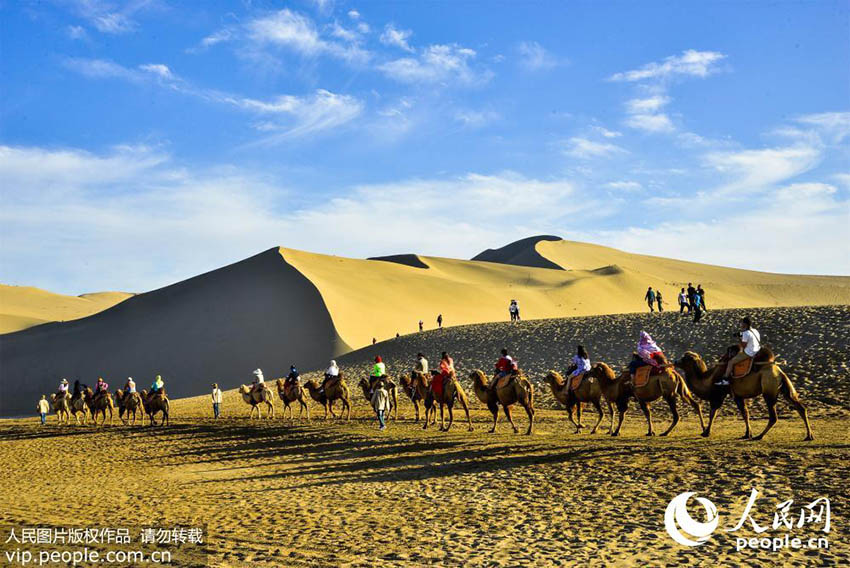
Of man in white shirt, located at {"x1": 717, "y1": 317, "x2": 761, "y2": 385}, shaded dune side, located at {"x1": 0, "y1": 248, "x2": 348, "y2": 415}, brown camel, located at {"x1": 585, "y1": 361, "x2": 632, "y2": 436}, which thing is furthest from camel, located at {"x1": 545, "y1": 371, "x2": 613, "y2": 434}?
shaded dune side, located at {"x1": 0, "y1": 248, "x2": 348, "y2": 415}

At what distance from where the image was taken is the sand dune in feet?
211

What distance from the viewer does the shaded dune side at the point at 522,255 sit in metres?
125

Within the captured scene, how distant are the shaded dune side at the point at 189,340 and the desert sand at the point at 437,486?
128 ft

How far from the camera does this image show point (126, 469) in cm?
1614

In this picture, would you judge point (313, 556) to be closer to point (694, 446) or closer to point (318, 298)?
point (694, 446)

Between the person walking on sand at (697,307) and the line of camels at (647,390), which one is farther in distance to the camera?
the person walking on sand at (697,307)

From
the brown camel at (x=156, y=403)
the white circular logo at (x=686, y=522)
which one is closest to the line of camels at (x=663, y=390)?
the white circular logo at (x=686, y=522)

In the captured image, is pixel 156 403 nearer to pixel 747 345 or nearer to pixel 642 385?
pixel 642 385

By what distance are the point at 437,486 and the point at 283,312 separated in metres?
59.2

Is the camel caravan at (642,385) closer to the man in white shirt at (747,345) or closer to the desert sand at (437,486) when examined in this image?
the man in white shirt at (747,345)

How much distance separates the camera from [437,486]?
12.1m

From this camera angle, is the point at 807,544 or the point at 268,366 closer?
the point at 807,544

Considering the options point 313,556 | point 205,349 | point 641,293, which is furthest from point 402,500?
point 641,293

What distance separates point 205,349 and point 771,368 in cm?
5898
